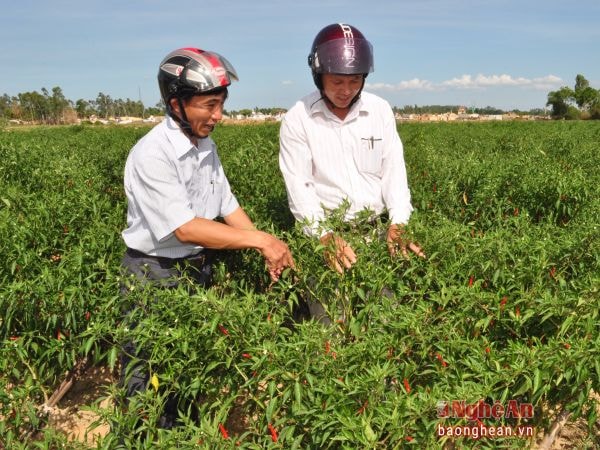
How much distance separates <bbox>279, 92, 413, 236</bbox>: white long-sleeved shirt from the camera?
349 centimetres

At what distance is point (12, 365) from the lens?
2.97m

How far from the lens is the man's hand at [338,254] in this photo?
2.82 m

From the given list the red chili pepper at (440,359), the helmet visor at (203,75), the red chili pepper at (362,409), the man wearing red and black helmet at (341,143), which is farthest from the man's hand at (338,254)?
the helmet visor at (203,75)

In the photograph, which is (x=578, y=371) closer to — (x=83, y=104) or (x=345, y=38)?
(x=345, y=38)

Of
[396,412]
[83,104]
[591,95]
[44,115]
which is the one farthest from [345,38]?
[83,104]

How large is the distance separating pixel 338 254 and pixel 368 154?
1.00 metres

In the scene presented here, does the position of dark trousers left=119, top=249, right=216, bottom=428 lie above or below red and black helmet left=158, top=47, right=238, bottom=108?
below

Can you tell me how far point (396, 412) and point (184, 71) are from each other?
1.90m

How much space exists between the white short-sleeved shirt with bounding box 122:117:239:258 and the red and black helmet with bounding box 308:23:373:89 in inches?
32.5

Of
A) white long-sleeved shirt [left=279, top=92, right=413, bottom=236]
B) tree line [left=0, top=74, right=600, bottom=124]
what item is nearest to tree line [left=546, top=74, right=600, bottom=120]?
tree line [left=0, top=74, right=600, bottom=124]

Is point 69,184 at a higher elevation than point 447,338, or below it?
higher

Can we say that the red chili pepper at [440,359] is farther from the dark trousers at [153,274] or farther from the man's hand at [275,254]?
the dark trousers at [153,274]

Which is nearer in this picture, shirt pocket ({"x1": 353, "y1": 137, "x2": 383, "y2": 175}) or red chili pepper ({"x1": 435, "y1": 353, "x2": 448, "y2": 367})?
red chili pepper ({"x1": 435, "y1": 353, "x2": 448, "y2": 367})

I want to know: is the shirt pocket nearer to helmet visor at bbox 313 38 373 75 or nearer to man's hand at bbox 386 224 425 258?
helmet visor at bbox 313 38 373 75
